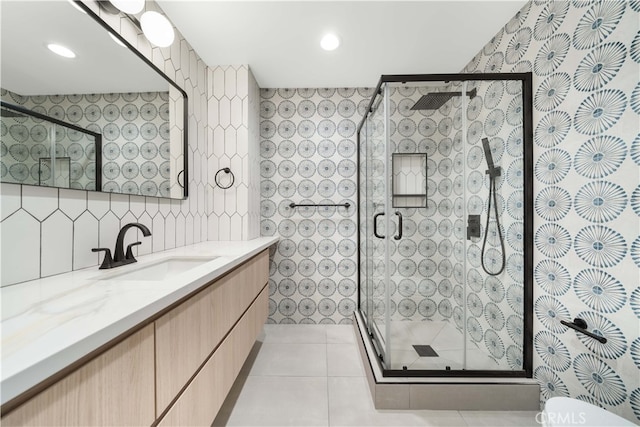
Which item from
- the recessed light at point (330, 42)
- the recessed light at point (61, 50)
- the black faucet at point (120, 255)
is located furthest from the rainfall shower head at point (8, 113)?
the recessed light at point (330, 42)

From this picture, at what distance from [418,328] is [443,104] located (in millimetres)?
1436

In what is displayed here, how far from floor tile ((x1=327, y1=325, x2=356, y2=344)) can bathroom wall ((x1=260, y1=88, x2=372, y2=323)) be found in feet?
0.26

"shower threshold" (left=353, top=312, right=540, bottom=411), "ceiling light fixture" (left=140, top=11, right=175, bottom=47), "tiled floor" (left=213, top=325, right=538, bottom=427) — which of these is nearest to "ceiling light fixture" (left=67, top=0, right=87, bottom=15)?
"ceiling light fixture" (left=140, top=11, right=175, bottom=47)

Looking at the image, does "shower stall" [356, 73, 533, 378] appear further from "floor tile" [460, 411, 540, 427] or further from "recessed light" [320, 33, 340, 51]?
"recessed light" [320, 33, 340, 51]

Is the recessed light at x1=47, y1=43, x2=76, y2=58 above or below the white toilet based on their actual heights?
above

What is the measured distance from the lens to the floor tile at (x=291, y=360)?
1720 millimetres

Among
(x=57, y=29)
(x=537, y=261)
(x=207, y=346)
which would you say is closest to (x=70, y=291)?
(x=207, y=346)

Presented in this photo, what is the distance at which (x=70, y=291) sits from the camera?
0.74 metres

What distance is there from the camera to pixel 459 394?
4.59ft

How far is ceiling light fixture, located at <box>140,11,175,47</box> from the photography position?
133 cm

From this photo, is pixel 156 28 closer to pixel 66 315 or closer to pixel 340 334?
pixel 66 315

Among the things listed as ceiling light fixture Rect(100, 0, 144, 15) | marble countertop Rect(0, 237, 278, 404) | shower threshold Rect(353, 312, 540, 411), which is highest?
ceiling light fixture Rect(100, 0, 144, 15)

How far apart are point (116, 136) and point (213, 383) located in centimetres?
118

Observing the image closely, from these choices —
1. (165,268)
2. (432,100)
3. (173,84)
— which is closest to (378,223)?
(432,100)
